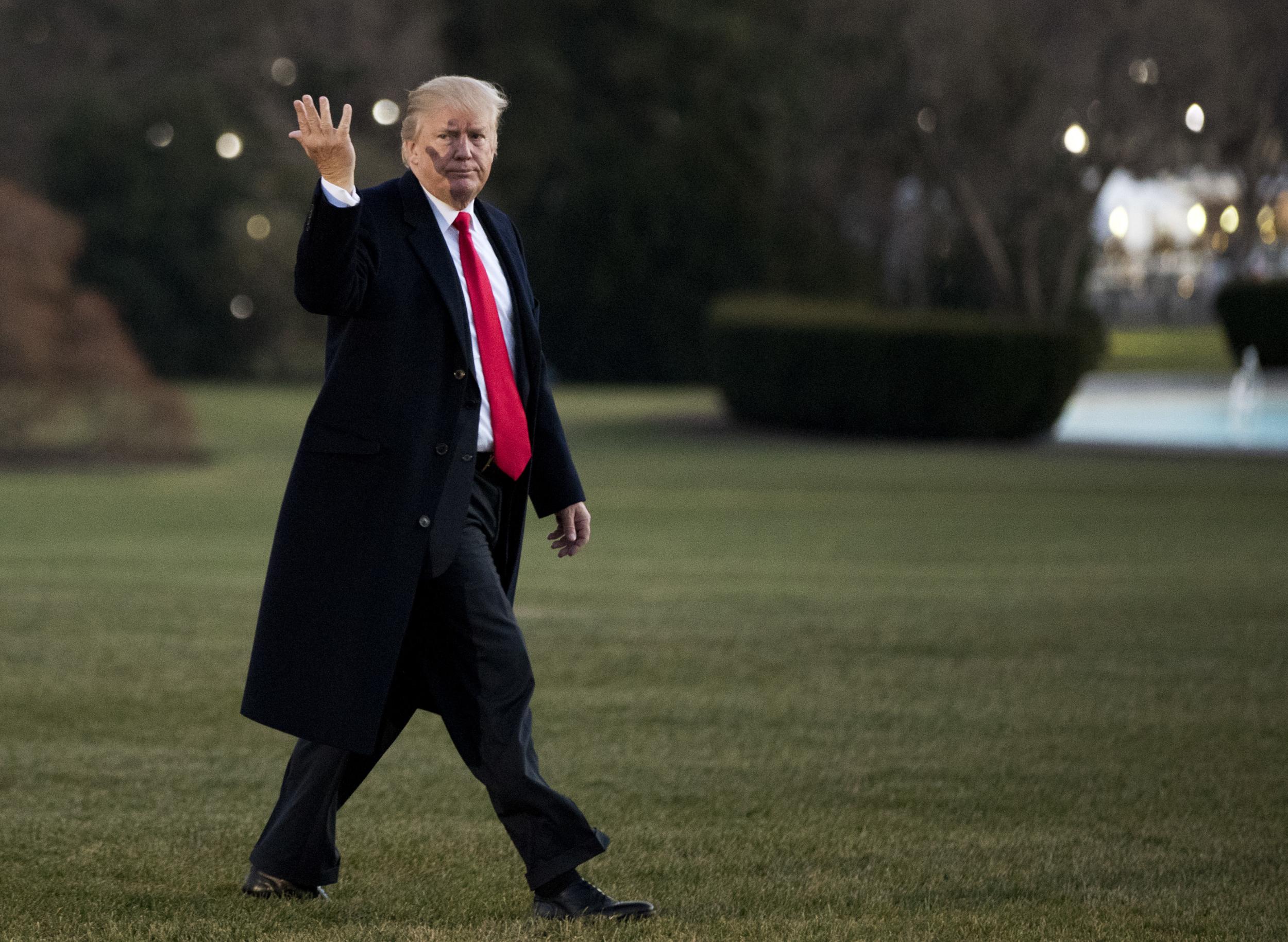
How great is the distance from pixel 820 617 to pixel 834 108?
27.8 meters

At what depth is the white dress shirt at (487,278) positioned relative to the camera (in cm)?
441

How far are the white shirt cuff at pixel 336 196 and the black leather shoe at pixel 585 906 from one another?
158 centimetres

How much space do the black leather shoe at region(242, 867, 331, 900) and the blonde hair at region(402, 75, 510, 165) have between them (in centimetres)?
169

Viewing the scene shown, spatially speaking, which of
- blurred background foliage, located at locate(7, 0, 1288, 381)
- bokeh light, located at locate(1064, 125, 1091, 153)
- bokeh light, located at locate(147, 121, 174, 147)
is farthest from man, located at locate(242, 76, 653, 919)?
bokeh light, located at locate(147, 121, 174, 147)

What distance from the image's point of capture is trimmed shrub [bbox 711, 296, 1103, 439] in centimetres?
2391

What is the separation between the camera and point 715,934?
13.9ft

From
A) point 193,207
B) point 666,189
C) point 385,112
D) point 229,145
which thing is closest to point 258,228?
point 229,145

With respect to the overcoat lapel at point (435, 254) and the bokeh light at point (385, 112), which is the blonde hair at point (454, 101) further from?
the bokeh light at point (385, 112)

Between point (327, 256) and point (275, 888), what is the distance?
1499 millimetres

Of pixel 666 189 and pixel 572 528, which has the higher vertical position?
pixel 666 189

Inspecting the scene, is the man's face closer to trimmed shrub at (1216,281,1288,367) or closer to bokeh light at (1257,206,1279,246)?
trimmed shrub at (1216,281,1288,367)

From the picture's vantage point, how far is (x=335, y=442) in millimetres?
4324

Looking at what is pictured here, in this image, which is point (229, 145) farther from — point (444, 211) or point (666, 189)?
point (444, 211)

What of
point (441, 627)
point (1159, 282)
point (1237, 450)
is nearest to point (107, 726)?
point (441, 627)
